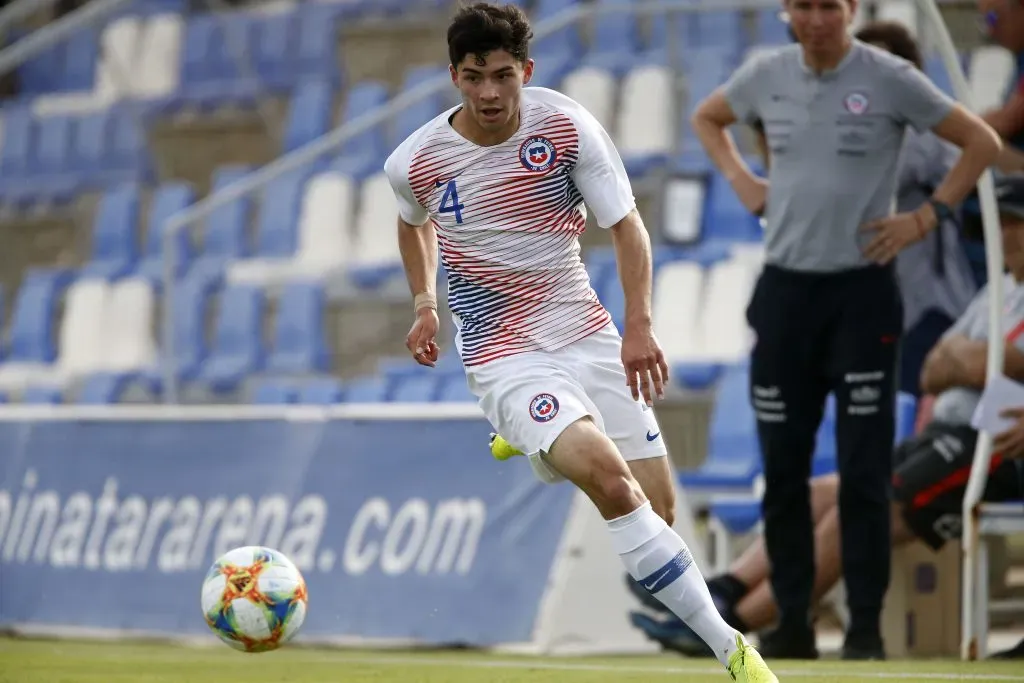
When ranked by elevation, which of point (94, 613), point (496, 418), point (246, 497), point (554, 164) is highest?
point (554, 164)

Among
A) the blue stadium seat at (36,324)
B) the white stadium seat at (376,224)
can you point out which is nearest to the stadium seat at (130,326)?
the blue stadium seat at (36,324)

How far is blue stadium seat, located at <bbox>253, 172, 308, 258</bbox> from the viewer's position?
16703 mm

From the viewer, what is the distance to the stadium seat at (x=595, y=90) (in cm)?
1498

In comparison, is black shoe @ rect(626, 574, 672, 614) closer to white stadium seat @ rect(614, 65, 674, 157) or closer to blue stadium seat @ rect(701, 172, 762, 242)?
blue stadium seat @ rect(701, 172, 762, 242)

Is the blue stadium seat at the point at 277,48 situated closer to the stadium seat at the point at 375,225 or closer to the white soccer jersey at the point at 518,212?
the stadium seat at the point at 375,225

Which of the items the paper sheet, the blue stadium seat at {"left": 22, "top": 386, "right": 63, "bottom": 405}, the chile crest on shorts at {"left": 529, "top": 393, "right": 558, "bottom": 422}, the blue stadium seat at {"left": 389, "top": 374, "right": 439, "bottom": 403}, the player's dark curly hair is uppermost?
the player's dark curly hair

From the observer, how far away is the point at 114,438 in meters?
10.3

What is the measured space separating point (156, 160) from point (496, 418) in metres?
14.0

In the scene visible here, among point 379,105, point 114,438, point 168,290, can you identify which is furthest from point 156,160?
point 114,438

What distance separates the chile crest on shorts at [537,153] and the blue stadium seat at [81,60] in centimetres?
1565

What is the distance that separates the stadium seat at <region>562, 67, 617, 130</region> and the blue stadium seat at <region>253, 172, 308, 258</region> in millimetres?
3024

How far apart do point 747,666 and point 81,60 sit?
17044 millimetres

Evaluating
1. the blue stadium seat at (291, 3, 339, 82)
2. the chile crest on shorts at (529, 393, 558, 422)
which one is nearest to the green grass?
the chile crest on shorts at (529, 393, 558, 422)

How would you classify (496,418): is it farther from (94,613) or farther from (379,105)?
(379,105)
